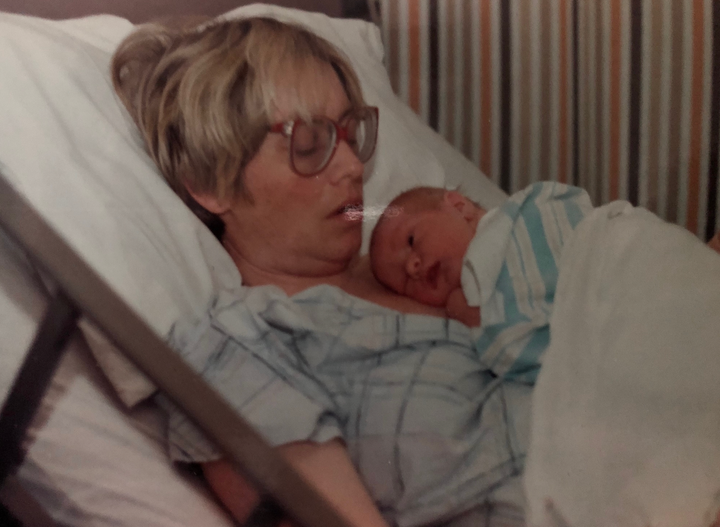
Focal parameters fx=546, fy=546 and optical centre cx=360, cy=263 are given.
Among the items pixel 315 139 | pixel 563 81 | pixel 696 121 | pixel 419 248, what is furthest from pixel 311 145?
pixel 696 121

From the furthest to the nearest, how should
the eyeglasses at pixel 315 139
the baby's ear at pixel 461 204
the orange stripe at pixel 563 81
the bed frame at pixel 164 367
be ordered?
the orange stripe at pixel 563 81, the baby's ear at pixel 461 204, the eyeglasses at pixel 315 139, the bed frame at pixel 164 367

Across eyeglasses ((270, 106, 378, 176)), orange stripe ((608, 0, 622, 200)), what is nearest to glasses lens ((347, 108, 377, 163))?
eyeglasses ((270, 106, 378, 176))

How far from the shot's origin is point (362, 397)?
434 mm

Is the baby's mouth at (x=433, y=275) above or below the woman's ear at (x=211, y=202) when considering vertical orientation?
below

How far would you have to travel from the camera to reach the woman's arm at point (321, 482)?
0.37 meters

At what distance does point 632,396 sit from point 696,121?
456 mm

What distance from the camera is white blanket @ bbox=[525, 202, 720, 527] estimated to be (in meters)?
0.39

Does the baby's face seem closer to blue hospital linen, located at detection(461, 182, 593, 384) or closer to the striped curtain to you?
blue hospital linen, located at detection(461, 182, 593, 384)

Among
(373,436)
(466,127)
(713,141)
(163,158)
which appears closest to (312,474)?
(373,436)

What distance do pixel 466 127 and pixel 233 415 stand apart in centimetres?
50

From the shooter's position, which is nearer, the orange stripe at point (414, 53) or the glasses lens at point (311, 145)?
the glasses lens at point (311, 145)

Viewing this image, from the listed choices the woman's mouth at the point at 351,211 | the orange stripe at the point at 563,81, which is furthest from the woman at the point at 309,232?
the orange stripe at the point at 563,81

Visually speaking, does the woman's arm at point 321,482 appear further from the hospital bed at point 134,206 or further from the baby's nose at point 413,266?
→ the baby's nose at point 413,266

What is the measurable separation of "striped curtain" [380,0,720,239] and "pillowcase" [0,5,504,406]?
0.60ft
